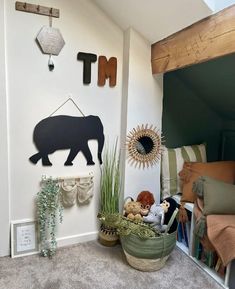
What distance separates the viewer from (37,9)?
77.2 inches

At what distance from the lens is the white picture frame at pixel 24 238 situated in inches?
82.0

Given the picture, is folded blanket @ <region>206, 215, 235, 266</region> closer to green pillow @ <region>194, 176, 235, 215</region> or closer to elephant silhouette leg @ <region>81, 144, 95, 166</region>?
green pillow @ <region>194, 176, 235, 215</region>

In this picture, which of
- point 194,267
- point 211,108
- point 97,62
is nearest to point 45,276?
point 194,267

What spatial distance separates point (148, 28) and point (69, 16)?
645mm

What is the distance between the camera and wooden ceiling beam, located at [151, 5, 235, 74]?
4.88ft

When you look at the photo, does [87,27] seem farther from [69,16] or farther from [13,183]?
[13,183]

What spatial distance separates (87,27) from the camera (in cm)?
215

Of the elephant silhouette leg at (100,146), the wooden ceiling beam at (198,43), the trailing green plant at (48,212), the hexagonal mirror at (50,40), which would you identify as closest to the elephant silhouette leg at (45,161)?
the trailing green plant at (48,212)

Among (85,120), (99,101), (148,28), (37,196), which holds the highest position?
(148,28)

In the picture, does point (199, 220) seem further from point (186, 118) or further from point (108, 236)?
point (186, 118)

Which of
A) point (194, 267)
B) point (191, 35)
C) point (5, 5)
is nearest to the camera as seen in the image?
point (191, 35)

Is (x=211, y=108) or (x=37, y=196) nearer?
(x=37, y=196)

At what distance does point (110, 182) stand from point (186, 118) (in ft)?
3.73

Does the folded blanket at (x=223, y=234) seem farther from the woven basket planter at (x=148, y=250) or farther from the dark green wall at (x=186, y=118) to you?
the dark green wall at (x=186, y=118)
